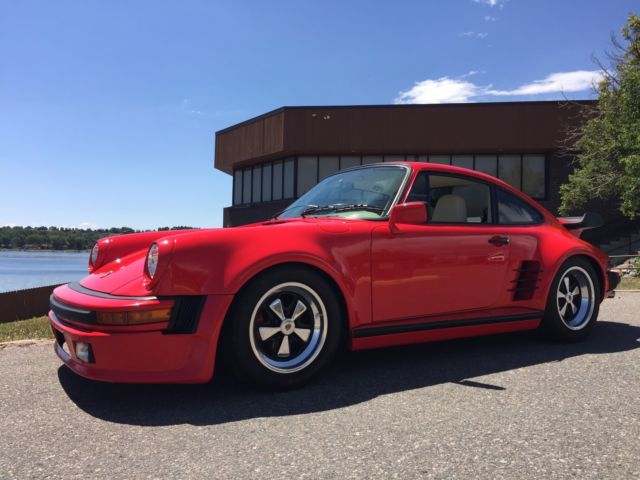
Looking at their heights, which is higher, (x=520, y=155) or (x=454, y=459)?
(x=520, y=155)

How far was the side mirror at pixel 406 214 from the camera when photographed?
3.18m

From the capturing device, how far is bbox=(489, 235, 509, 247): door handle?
3679mm

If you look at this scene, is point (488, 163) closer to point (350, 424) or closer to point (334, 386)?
point (334, 386)

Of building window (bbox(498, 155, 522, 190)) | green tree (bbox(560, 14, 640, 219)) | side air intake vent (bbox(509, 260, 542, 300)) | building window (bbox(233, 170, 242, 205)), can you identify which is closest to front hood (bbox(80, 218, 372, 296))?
side air intake vent (bbox(509, 260, 542, 300))

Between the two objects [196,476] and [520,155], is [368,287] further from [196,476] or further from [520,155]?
[520,155]

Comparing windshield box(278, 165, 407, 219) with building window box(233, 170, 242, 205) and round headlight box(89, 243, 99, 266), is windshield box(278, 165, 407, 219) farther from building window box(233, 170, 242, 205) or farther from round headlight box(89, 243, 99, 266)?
building window box(233, 170, 242, 205)

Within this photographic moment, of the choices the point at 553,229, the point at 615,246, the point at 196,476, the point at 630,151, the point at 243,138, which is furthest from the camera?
the point at 243,138

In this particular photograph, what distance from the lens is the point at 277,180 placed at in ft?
88.8

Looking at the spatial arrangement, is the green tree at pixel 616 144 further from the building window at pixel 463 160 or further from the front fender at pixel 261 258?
the front fender at pixel 261 258

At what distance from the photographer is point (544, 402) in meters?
2.68

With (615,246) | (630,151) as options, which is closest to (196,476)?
(630,151)

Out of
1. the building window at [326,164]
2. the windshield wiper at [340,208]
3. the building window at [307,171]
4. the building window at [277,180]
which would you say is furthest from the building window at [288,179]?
the windshield wiper at [340,208]

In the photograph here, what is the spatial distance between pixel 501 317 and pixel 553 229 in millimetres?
1061

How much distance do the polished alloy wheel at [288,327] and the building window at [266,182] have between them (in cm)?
2519
